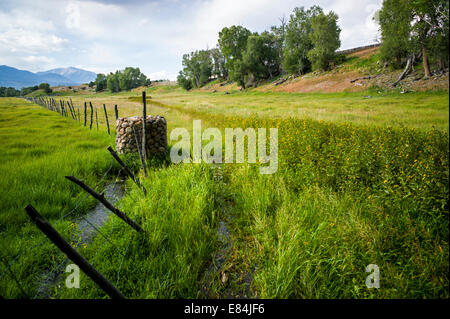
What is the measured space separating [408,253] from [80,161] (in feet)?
29.1

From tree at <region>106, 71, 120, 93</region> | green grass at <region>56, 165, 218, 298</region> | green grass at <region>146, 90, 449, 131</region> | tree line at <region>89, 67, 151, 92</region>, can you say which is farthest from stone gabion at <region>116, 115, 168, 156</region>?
tree at <region>106, 71, 120, 93</region>

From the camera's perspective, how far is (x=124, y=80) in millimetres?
110875

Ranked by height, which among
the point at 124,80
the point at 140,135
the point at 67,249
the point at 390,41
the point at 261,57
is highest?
the point at 124,80

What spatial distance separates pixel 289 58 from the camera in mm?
52719

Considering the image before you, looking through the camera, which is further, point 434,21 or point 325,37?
point 325,37

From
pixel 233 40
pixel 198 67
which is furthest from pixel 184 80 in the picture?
pixel 233 40

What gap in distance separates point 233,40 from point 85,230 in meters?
77.3

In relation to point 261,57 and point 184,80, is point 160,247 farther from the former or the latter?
point 184,80

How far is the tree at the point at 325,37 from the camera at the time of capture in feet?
149

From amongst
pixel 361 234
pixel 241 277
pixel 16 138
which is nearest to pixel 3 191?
pixel 241 277

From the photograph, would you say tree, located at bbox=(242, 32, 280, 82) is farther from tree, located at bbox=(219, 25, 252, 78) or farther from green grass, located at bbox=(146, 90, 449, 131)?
green grass, located at bbox=(146, 90, 449, 131)

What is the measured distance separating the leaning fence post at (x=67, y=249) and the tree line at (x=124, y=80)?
Answer: 13113 cm

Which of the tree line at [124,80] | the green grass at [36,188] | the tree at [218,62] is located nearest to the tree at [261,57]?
the tree at [218,62]

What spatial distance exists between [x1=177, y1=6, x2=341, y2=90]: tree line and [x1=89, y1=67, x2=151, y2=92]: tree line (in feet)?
235
